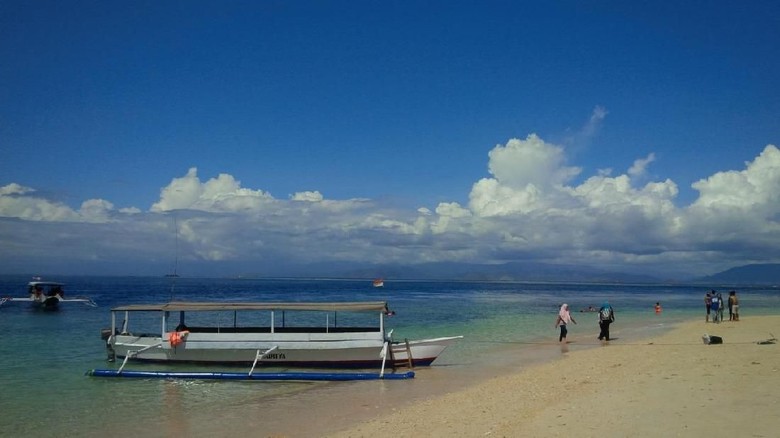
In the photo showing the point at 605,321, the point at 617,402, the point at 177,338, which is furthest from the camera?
the point at 605,321

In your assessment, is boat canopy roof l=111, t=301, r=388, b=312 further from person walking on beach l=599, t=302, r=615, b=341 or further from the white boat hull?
person walking on beach l=599, t=302, r=615, b=341

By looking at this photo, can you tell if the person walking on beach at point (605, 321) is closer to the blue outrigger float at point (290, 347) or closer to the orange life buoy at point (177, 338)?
the blue outrigger float at point (290, 347)

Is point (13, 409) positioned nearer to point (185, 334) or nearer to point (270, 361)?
point (185, 334)

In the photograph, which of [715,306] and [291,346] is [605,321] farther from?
[291,346]

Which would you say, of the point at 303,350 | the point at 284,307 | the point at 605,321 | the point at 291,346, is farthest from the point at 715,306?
the point at 284,307

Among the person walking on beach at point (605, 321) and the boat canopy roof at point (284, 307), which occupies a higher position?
the boat canopy roof at point (284, 307)

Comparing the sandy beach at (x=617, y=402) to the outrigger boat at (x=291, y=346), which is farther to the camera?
the outrigger boat at (x=291, y=346)

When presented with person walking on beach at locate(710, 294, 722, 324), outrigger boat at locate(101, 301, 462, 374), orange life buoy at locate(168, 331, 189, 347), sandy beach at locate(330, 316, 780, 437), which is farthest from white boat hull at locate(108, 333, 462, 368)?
person walking on beach at locate(710, 294, 722, 324)

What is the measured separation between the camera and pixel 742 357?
58.0ft

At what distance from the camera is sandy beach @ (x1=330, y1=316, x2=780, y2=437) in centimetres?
1021

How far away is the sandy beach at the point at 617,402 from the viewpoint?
33.5 feet

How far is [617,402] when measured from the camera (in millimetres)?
12289

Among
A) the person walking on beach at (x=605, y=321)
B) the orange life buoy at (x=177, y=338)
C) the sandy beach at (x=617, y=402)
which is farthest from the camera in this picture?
the person walking on beach at (x=605, y=321)

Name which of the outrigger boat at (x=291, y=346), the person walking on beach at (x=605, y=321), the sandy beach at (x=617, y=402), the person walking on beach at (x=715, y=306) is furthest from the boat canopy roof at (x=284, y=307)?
the person walking on beach at (x=715, y=306)
